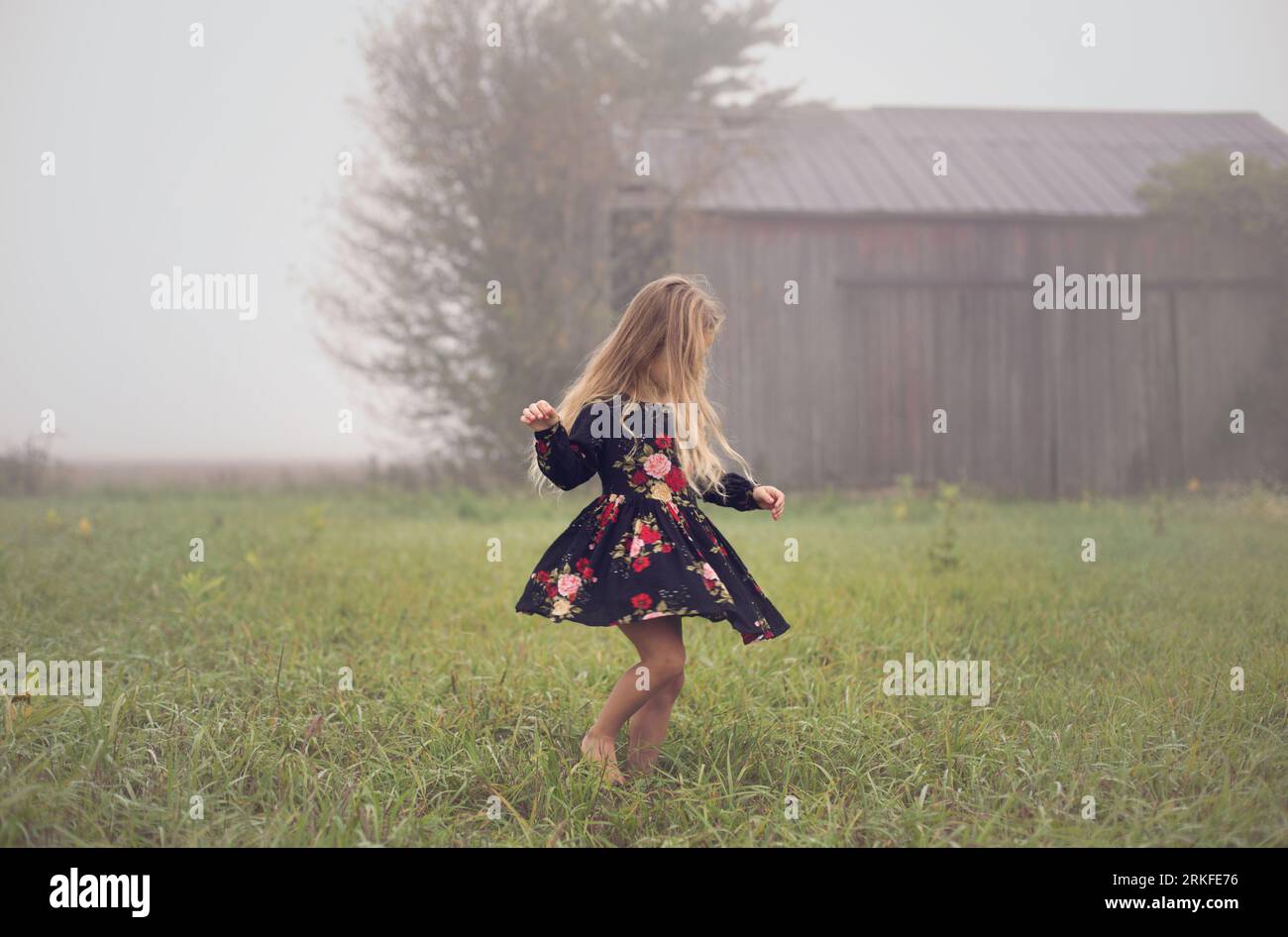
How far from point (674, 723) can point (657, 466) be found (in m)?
0.98

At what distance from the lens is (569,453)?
2869mm

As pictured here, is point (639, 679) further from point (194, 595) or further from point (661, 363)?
point (194, 595)

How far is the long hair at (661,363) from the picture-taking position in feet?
10.1

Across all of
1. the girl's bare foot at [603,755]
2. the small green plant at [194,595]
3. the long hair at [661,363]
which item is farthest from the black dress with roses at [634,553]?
the small green plant at [194,595]

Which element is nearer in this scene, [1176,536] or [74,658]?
[74,658]

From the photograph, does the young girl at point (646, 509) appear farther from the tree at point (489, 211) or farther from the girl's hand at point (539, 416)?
the tree at point (489, 211)

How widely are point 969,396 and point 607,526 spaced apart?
10803mm

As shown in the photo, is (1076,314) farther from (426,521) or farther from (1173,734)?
(1173,734)

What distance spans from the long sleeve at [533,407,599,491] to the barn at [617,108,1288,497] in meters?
9.44

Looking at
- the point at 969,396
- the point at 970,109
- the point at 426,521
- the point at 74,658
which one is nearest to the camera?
the point at 74,658
